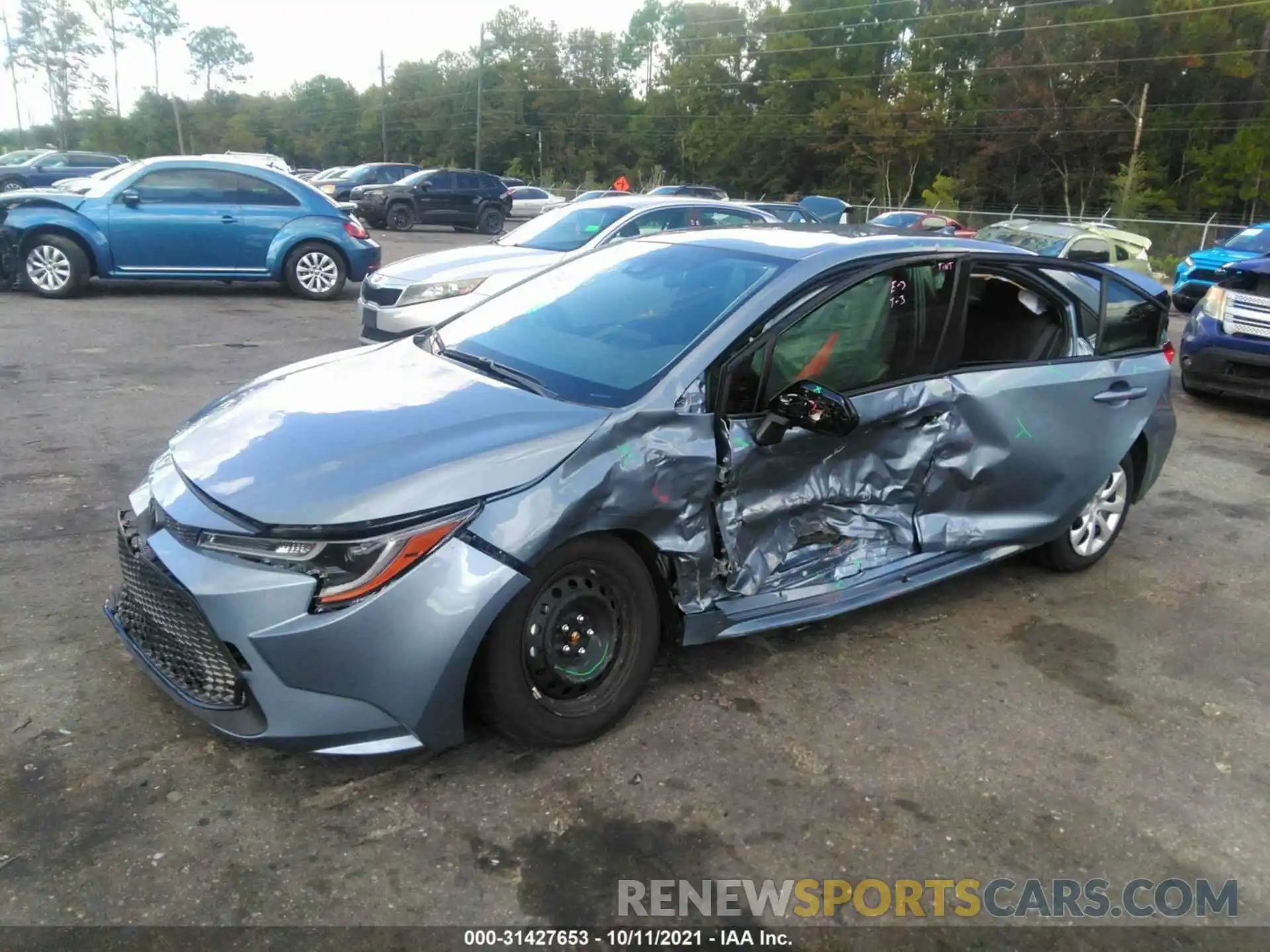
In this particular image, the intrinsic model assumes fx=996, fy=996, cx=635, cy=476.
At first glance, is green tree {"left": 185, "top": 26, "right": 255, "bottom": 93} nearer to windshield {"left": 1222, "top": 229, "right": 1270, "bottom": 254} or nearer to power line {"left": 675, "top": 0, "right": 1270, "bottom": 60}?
power line {"left": 675, "top": 0, "right": 1270, "bottom": 60}

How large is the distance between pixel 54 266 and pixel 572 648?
35.0ft

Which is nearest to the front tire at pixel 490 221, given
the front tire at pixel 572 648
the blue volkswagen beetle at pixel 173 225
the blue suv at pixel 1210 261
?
the blue volkswagen beetle at pixel 173 225

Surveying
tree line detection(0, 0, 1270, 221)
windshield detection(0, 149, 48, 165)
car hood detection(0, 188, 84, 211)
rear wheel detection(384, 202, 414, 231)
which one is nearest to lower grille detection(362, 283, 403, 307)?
car hood detection(0, 188, 84, 211)

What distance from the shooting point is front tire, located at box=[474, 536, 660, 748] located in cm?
296

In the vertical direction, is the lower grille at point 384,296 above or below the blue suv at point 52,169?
below

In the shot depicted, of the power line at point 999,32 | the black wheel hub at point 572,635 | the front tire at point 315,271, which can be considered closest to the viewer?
the black wheel hub at point 572,635

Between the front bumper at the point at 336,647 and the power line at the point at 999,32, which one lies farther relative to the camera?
the power line at the point at 999,32

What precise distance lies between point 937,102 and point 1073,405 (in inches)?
2320

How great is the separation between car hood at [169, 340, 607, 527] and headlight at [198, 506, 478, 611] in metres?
0.06

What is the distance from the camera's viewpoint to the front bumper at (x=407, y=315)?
321 inches

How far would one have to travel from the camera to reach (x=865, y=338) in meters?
3.91

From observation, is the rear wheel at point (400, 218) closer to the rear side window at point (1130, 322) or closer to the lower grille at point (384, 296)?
the lower grille at point (384, 296)

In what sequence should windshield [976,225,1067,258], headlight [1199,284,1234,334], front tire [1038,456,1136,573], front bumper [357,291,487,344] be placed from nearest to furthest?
front tire [1038,456,1136,573]
front bumper [357,291,487,344]
headlight [1199,284,1234,334]
windshield [976,225,1067,258]

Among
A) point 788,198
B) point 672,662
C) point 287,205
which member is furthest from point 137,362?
point 788,198
